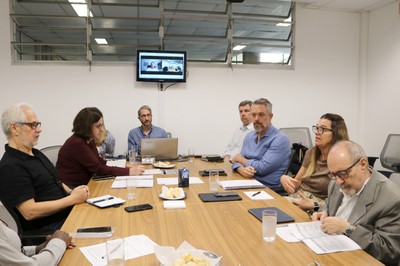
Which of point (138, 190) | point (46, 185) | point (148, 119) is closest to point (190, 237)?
point (138, 190)

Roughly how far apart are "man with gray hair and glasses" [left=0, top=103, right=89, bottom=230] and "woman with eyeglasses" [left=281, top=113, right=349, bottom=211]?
169cm

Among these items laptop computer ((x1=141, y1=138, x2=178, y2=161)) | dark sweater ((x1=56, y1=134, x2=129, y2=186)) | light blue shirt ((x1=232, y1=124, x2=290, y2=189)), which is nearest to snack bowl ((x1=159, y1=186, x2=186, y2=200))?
dark sweater ((x1=56, y1=134, x2=129, y2=186))

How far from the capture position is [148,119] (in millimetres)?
4785

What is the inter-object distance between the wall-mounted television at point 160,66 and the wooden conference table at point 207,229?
9.83 ft

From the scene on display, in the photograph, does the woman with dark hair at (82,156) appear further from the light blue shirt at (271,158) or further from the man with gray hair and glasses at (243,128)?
the man with gray hair and glasses at (243,128)

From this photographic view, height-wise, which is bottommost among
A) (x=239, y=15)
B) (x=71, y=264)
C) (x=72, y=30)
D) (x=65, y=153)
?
(x=71, y=264)

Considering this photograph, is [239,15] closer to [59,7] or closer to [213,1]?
[213,1]

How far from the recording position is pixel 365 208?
5.54 ft

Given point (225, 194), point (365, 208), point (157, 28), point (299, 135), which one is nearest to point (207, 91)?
point (157, 28)

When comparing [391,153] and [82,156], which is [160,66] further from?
[391,153]

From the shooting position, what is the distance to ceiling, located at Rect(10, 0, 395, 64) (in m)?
5.08

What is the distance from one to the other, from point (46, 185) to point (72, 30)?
3657 mm

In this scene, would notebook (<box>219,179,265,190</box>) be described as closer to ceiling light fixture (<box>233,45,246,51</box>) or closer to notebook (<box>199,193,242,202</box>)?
notebook (<box>199,193,242,202</box>)

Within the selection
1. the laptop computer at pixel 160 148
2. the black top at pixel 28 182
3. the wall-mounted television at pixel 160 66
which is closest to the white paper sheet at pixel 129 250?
the black top at pixel 28 182
